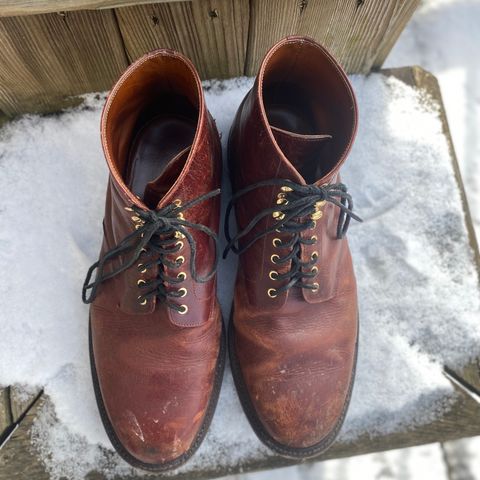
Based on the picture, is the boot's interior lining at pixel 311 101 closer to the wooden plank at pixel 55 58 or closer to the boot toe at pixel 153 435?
the wooden plank at pixel 55 58

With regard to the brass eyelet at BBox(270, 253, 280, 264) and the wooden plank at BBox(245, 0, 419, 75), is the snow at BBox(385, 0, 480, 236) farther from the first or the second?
the brass eyelet at BBox(270, 253, 280, 264)

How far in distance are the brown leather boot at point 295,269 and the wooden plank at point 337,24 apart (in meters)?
0.11

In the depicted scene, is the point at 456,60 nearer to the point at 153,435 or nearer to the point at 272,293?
the point at 272,293

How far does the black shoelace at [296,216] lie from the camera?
0.61m

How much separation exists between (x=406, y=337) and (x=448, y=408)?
12cm

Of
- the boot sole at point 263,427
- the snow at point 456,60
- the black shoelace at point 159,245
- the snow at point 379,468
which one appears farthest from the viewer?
the snow at point 456,60

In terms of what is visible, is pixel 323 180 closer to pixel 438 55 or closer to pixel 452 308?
pixel 452 308

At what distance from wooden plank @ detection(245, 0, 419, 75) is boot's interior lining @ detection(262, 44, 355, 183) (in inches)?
4.5

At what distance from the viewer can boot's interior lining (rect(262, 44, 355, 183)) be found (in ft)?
2.13

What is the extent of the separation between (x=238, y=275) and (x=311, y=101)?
0.92 ft

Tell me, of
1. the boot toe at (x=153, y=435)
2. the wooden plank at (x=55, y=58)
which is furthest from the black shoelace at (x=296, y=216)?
the wooden plank at (x=55, y=58)

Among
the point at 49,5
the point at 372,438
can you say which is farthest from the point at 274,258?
the point at 49,5

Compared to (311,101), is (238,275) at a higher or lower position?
lower

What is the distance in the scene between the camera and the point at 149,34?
30.0 inches
